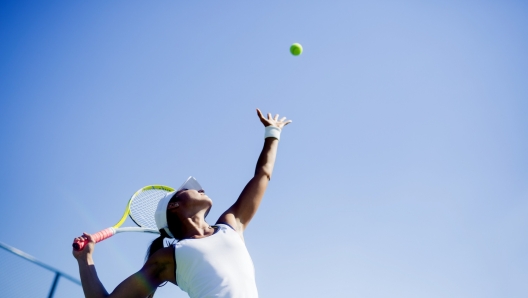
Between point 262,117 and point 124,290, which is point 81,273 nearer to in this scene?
point 124,290

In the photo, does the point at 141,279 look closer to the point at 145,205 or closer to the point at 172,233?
the point at 172,233

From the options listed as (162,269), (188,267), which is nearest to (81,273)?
(162,269)

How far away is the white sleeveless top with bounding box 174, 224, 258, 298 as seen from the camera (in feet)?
8.80

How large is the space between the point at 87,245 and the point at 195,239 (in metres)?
0.87

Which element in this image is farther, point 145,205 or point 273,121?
point 145,205

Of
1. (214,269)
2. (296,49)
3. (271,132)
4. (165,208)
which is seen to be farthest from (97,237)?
(296,49)

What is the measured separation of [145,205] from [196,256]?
9.19 feet

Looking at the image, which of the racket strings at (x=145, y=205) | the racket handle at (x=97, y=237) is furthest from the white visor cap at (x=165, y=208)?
the racket strings at (x=145, y=205)

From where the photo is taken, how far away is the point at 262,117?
4.33m

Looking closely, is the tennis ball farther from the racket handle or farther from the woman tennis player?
the racket handle

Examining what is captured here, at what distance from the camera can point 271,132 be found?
4.06 meters

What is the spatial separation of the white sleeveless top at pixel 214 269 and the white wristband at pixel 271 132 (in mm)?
1326

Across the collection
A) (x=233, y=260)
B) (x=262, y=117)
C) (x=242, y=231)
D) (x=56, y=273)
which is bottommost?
(x=56, y=273)

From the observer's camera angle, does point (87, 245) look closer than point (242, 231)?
Yes
